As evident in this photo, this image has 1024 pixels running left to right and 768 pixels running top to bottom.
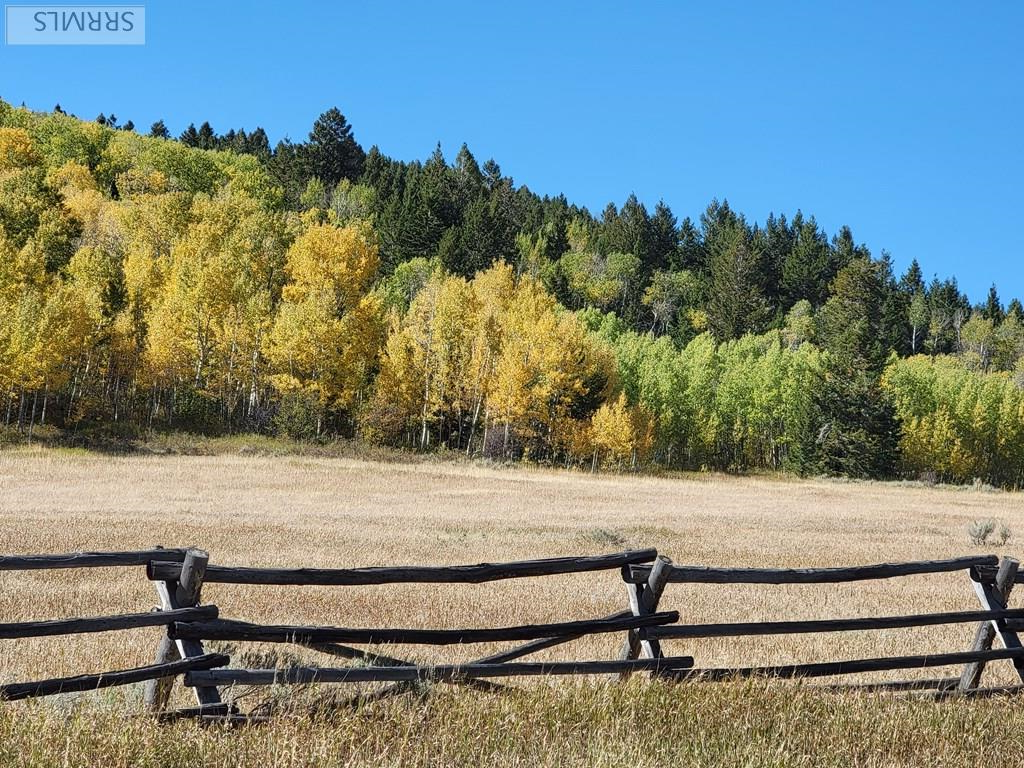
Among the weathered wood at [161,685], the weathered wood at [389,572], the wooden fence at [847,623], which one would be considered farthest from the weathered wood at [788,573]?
the weathered wood at [161,685]

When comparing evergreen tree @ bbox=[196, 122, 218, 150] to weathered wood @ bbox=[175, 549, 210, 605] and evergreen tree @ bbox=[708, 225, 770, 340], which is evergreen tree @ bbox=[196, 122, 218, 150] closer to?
evergreen tree @ bbox=[708, 225, 770, 340]

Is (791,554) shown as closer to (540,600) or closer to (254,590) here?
(540,600)

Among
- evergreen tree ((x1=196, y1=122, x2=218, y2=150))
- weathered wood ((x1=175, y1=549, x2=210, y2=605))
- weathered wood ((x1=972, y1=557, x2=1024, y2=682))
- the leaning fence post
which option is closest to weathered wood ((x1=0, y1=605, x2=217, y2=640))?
weathered wood ((x1=175, y1=549, x2=210, y2=605))

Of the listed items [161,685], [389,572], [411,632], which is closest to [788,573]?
[411,632]

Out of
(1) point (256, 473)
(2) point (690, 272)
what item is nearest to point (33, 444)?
(1) point (256, 473)

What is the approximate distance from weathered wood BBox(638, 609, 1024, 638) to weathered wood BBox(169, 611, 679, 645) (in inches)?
5.5

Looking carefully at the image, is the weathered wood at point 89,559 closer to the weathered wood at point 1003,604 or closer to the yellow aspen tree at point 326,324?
the weathered wood at point 1003,604

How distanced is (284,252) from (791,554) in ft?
183

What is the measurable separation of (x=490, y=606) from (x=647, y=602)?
18.9ft

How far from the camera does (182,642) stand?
19.5 feet

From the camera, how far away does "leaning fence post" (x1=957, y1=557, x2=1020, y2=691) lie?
8516mm

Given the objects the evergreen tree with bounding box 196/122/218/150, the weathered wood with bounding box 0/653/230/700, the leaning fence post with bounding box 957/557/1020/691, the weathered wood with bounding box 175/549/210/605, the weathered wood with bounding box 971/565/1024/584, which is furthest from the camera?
the evergreen tree with bounding box 196/122/218/150

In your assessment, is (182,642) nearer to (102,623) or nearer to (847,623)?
(102,623)

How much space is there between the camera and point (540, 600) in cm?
1352
